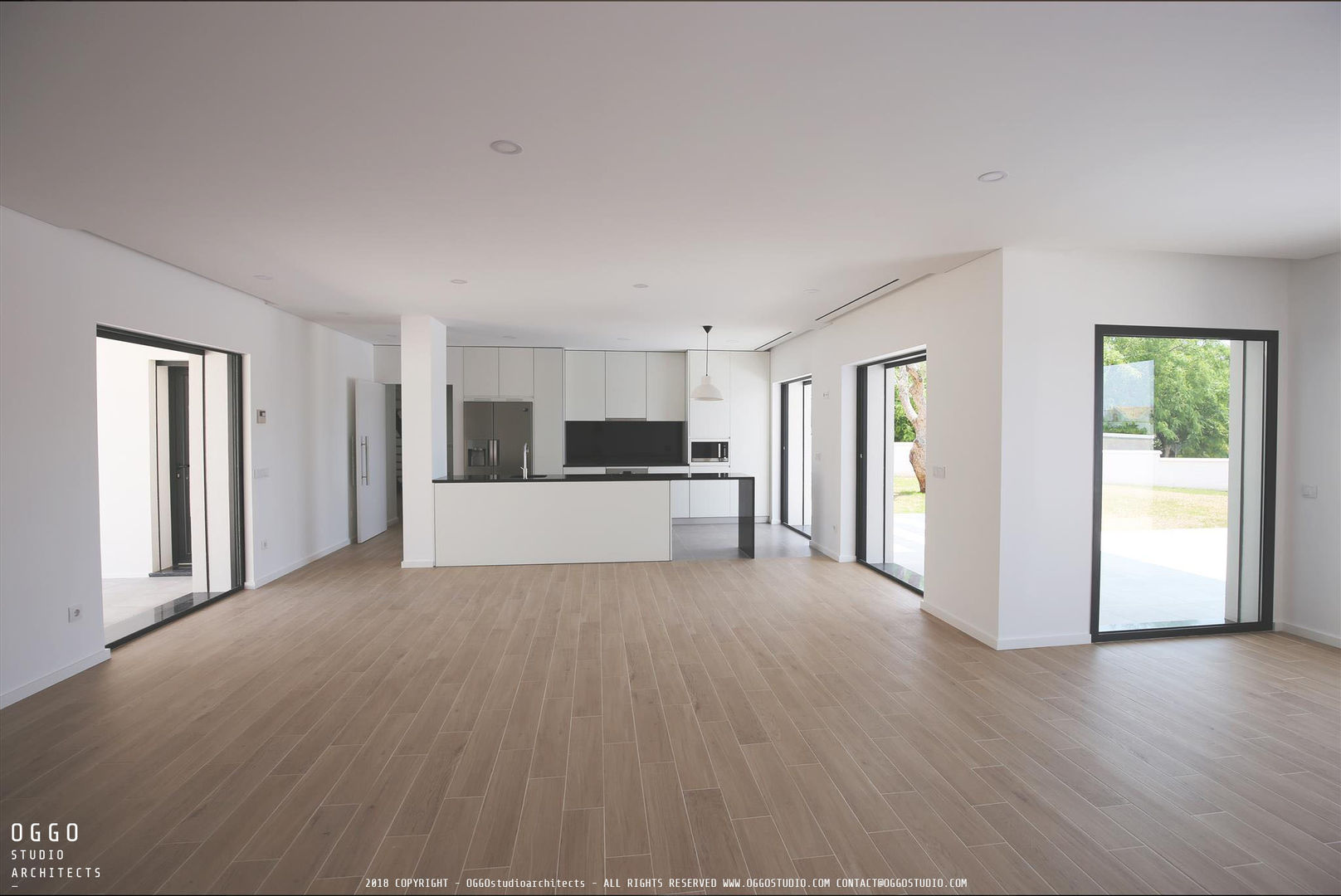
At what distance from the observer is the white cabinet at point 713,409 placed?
8992mm

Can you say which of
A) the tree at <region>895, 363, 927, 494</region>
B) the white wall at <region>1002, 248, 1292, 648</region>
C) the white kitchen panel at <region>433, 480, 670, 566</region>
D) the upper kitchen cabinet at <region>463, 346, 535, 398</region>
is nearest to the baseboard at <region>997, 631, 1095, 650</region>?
the white wall at <region>1002, 248, 1292, 648</region>

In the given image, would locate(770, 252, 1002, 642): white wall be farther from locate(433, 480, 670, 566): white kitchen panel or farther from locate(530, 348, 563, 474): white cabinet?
locate(530, 348, 563, 474): white cabinet

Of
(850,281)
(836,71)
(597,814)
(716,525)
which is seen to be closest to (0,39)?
(836,71)

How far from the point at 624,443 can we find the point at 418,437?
3.40 metres

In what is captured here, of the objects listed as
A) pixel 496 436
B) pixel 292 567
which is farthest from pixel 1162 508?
pixel 292 567

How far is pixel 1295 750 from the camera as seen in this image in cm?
269

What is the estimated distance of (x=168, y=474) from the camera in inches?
231

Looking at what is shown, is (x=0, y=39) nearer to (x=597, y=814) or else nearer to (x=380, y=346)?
(x=597, y=814)

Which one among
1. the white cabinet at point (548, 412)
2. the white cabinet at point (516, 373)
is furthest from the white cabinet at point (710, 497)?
the white cabinet at point (516, 373)

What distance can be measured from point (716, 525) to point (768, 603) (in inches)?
159

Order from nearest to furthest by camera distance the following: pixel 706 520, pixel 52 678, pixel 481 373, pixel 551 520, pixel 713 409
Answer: pixel 52 678 → pixel 551 520 → pixel 481 373 → pixel 713 409 → pixel 706 520

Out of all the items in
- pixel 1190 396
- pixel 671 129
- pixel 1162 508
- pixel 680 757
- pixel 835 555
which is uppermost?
pixel 671 129

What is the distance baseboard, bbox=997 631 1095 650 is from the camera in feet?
12.9

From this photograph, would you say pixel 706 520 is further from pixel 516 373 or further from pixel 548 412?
pixel 516 373
